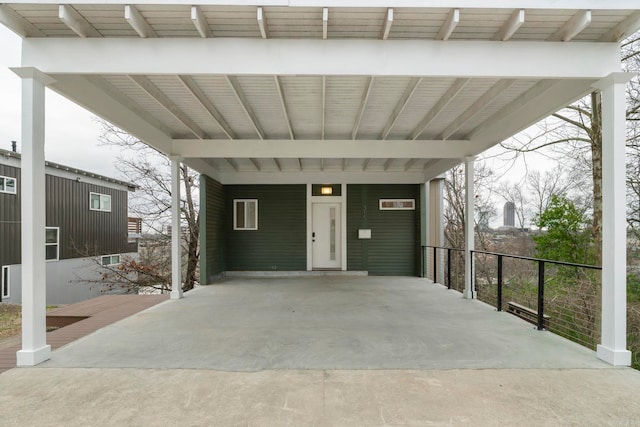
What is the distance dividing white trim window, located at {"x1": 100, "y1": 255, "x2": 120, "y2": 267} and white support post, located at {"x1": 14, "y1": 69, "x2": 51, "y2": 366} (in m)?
12.0

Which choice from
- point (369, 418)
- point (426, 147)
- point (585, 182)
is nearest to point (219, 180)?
point (426, 147)

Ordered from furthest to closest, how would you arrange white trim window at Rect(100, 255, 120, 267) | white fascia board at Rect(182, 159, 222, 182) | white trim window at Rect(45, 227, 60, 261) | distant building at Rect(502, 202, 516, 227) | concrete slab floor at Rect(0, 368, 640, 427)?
1. distant building at Rect(502, 202, 516, 227)
2. white trim window at Rect(100, 255, 120, 267)
3. white trim window at Rect(45, 227, 60, 261)
4. white fascia board at Rect(182, 159, 222, 182)
5. concrete slab floor at Rect(0, 368, 640, 427)

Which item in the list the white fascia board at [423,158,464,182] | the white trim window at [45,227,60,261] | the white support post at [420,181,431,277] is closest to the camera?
the white fascia board at [423,158,464,182]

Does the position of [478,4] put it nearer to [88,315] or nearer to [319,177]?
[88,315]

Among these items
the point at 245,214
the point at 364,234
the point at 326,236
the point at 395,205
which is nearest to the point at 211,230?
the point at 245,214

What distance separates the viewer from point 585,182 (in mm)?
9227

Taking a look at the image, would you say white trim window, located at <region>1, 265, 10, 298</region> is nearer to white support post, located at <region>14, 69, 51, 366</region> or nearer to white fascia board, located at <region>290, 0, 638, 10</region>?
white support post, located at <region>14, 69, 51, 366</region>

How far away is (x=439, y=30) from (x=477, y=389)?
3.04 meters

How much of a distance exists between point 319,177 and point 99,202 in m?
9.88

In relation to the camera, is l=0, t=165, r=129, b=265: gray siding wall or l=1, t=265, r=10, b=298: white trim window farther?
l=0, t=165, r=129, b=265: gray siding wall

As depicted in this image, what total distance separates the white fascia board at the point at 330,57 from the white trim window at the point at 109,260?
1260 cm

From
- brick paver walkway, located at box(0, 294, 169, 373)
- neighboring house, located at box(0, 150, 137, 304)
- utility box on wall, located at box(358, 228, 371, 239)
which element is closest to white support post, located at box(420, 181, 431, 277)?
utility box on wall, located at box(358, 228, 371, 239)

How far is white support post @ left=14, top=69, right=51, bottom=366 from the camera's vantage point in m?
3.05

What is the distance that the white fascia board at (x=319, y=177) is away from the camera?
9008mm
